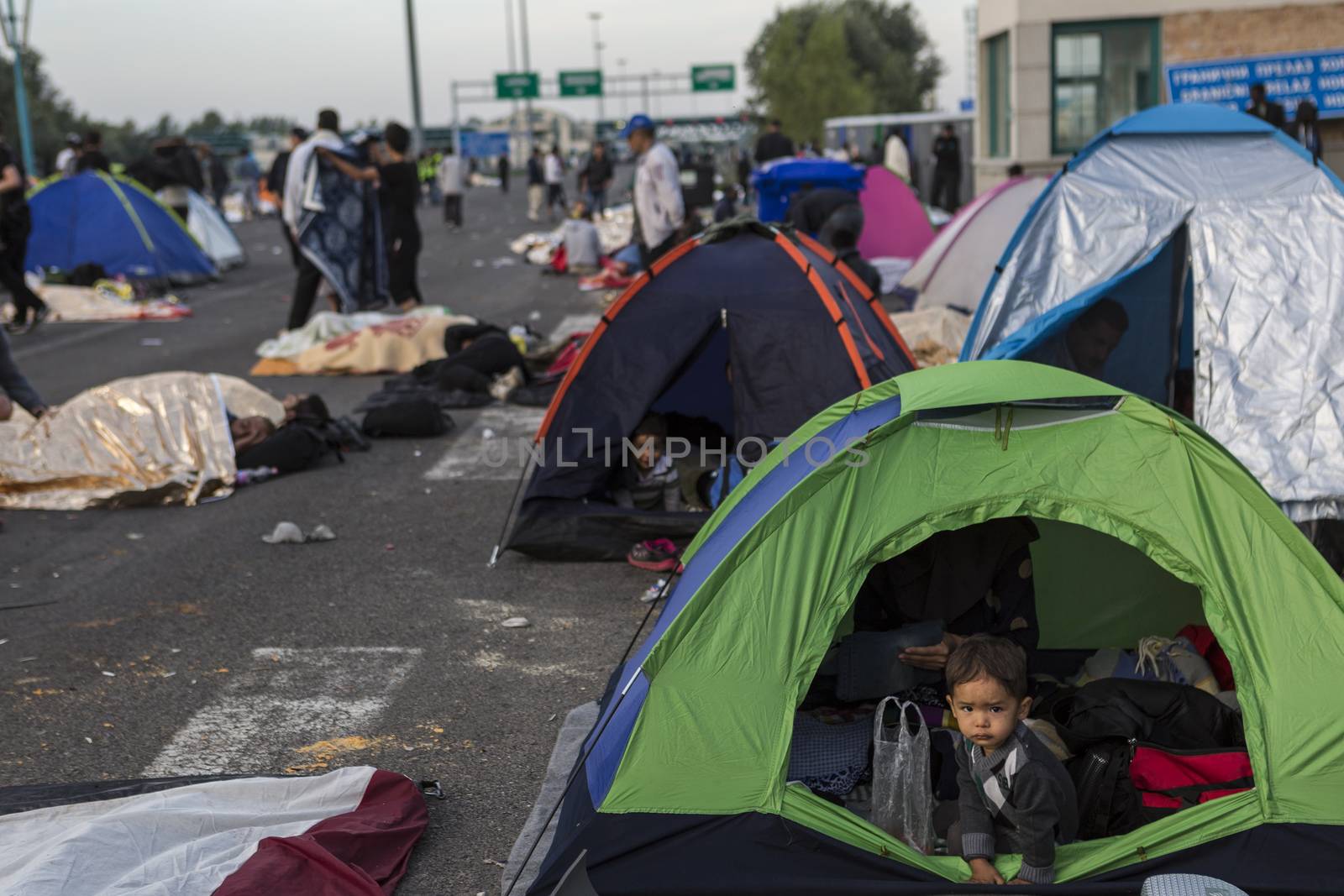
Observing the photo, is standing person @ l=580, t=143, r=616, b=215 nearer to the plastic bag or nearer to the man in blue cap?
the man in blue cap

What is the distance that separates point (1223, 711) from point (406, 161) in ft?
35.0

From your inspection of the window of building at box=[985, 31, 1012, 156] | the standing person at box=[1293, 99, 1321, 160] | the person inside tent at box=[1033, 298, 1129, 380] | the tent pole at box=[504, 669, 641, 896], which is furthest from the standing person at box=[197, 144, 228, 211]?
the tent pole at box=[504, 669, 641, 896]

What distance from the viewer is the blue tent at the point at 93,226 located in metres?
15.6

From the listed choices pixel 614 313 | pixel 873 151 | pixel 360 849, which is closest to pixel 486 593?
pixel 614 313

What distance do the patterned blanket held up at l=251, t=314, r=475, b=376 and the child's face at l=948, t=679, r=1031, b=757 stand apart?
26.7ft

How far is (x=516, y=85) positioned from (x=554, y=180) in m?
24.2

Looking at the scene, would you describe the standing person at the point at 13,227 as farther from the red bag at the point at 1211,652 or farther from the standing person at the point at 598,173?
the standing person at the point at 598,173

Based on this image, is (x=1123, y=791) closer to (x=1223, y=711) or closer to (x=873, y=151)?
(x=1223, y=711)

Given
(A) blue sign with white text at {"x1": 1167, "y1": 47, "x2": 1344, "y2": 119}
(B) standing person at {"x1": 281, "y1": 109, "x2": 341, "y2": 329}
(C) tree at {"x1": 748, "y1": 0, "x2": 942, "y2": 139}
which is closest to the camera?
(B) standing person at {"x1": 281, "y1": 109, "x2": 341, "y2": 329}

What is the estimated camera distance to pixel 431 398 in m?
9.91

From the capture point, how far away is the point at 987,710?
11.6 ft

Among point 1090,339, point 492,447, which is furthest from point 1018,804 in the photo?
point 492,447

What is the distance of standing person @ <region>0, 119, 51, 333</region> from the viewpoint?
515 inches

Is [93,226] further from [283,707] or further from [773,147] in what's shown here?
[283,707]
